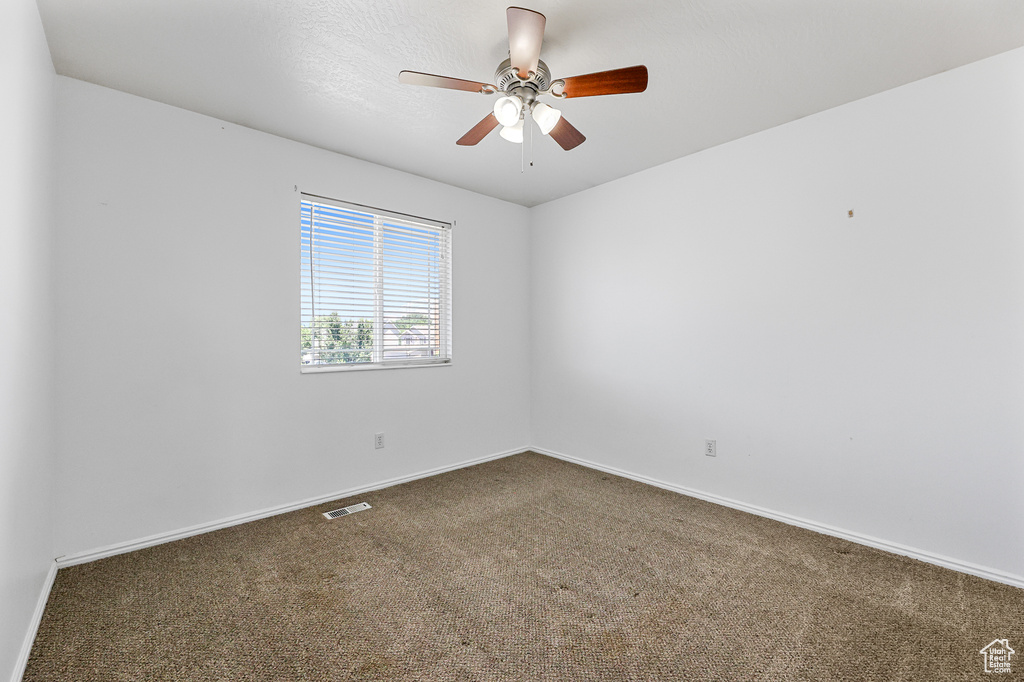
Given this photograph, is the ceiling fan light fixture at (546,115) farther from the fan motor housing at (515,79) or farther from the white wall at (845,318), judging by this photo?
the white wall at (845,318)

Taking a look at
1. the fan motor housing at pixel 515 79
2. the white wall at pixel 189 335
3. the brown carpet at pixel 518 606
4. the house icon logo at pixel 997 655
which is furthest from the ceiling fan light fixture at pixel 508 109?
the house icon logo at pixel 997 655

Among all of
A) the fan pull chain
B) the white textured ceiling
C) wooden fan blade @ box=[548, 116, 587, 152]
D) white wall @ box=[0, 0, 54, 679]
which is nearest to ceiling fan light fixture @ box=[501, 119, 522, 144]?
wooden fan blade @ box=[548, 116, 587, 152]

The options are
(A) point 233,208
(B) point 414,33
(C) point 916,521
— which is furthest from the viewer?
(A) point 233,208

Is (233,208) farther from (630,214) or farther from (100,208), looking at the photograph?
(630,214)

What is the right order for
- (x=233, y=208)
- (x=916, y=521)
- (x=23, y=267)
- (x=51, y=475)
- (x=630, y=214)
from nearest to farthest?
(x=23, y=267) → (x=51, y=475) → (x=916, y=521) → (x=233, y=208) → (x=630, y=214)

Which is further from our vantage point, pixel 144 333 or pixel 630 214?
pixel 630 214

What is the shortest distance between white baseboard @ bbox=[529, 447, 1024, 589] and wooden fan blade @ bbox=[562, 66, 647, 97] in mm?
2616

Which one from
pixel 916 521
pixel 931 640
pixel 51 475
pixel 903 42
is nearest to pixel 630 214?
pixel 903 42

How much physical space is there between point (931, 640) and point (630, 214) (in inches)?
118

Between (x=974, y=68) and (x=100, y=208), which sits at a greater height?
(x=974, y=68)

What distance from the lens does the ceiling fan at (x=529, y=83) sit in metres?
1.61

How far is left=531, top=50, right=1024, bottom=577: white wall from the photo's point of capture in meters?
2.14

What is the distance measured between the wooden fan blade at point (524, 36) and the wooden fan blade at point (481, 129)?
0.31 metres

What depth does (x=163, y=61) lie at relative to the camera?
214cm
